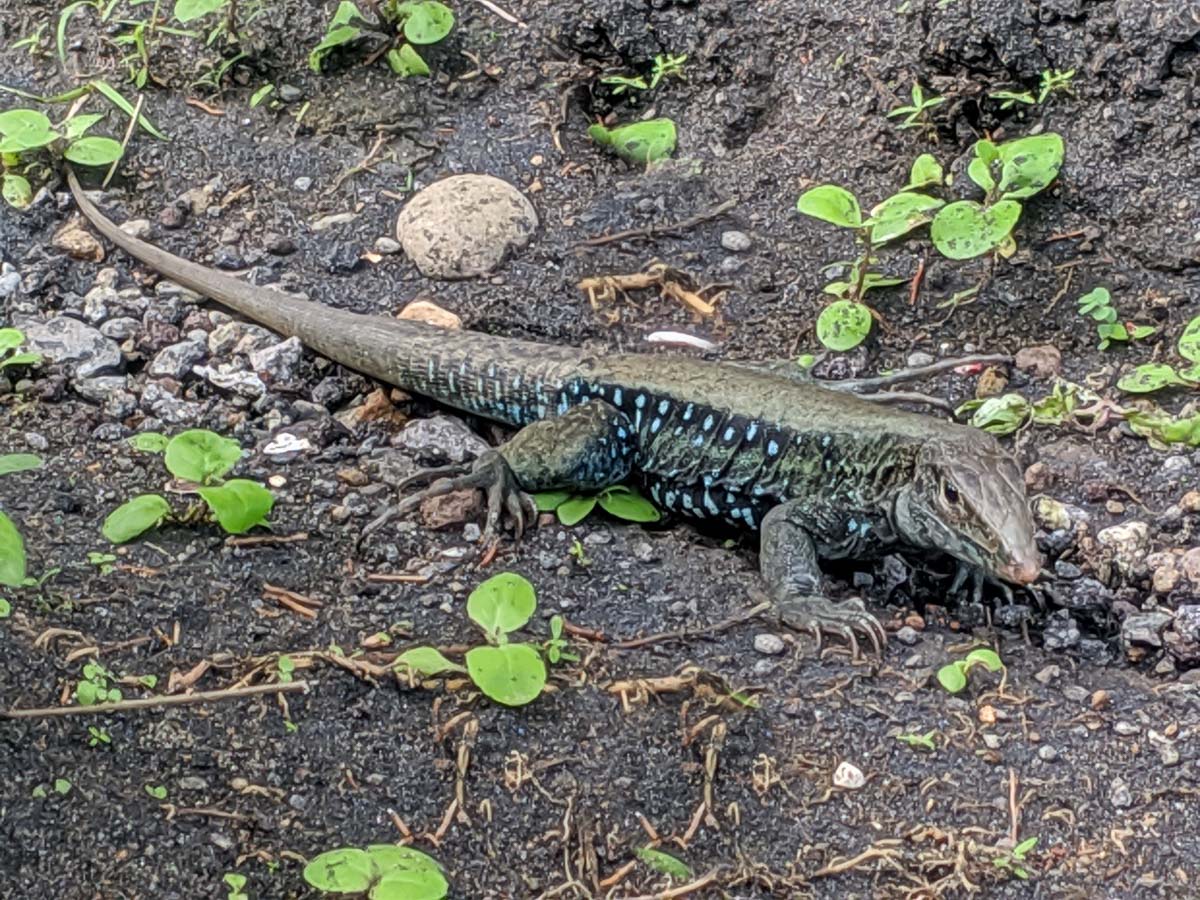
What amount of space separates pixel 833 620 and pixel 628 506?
105 centimetres

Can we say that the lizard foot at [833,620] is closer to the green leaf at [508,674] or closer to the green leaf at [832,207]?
the green leaf at [508,674]

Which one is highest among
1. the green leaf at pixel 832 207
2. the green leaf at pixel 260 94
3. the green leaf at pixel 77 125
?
the green leaf at pixel 832 207

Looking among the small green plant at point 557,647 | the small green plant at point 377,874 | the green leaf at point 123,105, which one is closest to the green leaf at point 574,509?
the small green plant at point 557,647

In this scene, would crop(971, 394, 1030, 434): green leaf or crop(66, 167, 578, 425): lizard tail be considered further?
crop(66, 167, 578, 425): lizard tail

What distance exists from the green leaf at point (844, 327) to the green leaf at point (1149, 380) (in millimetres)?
964

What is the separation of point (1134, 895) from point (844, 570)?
173cm

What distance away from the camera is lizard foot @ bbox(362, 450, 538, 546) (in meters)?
4.76

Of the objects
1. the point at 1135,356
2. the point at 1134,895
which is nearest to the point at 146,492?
the point at 1134,895

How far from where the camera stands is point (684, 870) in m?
3.50

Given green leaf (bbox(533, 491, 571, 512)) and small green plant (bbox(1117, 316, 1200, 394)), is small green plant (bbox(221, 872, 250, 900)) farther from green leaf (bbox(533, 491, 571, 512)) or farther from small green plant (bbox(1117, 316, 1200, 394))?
small green plant (bbox(1117, 316, 1200, 394))

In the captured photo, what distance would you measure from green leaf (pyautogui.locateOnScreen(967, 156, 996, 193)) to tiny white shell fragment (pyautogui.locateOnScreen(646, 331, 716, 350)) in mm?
1201

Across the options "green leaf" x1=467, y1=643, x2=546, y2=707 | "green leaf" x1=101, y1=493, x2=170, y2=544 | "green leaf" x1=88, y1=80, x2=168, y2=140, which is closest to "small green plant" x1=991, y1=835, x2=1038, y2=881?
"green leaf" x1=467, y1=643, x2=546, y2=707

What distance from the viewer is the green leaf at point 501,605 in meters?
3.96

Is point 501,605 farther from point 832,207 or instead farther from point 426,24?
point 426,24
